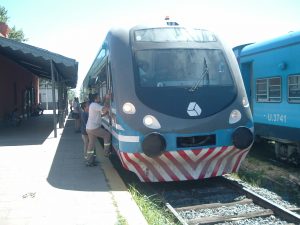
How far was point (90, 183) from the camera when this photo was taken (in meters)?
7.20

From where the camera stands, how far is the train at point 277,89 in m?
8.62

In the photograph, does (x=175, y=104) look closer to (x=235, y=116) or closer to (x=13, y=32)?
(x=235, y=116)

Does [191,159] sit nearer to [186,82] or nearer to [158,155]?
[158,155]

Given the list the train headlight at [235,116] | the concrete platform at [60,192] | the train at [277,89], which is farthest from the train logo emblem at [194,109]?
the train at [277,89]

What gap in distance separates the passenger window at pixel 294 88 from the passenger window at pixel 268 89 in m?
0.44

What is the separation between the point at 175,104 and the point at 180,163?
3.28 feet

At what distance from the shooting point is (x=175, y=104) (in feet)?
22.5

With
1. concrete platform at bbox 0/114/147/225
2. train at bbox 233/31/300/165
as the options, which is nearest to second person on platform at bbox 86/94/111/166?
concrete platform at bbox 0/114/147/225

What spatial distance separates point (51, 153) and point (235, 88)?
5.57 m

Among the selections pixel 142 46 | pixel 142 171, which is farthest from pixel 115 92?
pixel 142 171

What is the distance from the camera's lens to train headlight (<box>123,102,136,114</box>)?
6785 mm

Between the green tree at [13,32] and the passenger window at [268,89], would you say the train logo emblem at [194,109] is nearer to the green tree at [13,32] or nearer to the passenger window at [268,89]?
the passenger window at [268,89]

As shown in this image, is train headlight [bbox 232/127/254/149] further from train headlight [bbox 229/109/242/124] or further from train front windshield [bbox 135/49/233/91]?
train front windshield [bbox 135/49/233/91]

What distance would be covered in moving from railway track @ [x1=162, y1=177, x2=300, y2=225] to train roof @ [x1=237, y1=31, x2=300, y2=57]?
336cm
